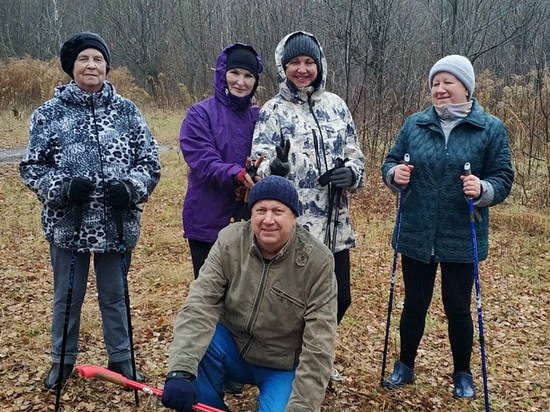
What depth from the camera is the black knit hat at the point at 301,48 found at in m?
3.03

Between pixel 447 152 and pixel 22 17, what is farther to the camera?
pixel 22 17

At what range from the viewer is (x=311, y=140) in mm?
3061

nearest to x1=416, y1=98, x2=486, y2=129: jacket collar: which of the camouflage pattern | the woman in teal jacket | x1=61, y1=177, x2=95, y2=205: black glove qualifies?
the woman in teal jacket

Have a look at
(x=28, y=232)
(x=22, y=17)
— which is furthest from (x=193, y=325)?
(x=22, y=17)

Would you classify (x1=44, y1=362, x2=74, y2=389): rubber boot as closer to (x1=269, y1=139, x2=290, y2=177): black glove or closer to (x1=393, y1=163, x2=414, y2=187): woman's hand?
(x1=269, y1=139, x2=290, y2=177): black glove

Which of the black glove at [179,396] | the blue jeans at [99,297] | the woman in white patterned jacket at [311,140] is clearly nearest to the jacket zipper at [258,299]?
the black glove at [179,396]

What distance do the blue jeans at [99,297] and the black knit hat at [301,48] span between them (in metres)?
1.61

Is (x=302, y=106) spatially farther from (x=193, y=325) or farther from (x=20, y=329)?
(x=20, y=329)

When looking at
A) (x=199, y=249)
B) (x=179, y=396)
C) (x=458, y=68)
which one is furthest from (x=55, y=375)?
(x=458, y=68)

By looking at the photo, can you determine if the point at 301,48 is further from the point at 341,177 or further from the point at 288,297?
the point at 288,297

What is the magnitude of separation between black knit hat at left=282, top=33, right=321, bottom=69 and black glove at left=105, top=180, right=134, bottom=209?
1.22 meters

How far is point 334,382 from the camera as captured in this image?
12.0ft

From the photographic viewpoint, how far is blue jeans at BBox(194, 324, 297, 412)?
2504 millimetres

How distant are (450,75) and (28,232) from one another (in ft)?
19.5
